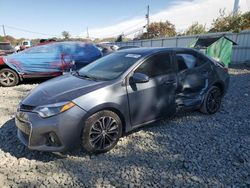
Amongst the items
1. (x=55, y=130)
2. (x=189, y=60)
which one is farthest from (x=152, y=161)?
(x=189, y=60)

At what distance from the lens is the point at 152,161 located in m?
3.21

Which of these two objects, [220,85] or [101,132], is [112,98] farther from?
[220,85]

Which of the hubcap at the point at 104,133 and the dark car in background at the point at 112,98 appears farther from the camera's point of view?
the hubcap at the point at 104,133

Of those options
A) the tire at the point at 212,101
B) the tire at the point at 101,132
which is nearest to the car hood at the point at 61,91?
the tire at the point at 101,132

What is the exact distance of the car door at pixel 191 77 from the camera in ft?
13.8

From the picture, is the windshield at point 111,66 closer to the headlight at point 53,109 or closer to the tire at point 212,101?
the headlight at point 53,109

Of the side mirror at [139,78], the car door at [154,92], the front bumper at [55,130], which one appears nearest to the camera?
the front bumper at [55,130]

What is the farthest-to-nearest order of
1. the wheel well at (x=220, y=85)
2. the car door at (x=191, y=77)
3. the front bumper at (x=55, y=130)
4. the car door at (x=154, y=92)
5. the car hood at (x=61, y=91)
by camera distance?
the wheel well at (x=220, y=85) < the car door at (x=191, y=77) < the car door at (x=154, y=92) < the car hood at (x=61, y=91) < the front bumper at (x=55, y=130)

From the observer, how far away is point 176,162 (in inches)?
125

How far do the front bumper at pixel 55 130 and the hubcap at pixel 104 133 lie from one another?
23 centimetres

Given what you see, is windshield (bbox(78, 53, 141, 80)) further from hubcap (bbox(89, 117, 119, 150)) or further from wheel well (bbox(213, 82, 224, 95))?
wheel well (bbox(213, 82, 224, 95))

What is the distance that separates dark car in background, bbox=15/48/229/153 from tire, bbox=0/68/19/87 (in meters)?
4.88

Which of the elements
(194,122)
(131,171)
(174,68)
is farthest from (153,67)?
(131,171)

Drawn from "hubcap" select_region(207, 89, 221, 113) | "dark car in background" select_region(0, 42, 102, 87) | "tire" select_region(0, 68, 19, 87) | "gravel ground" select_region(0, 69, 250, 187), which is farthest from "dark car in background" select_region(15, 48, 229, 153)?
"tire" select_region(0, 68, 19, 87)
